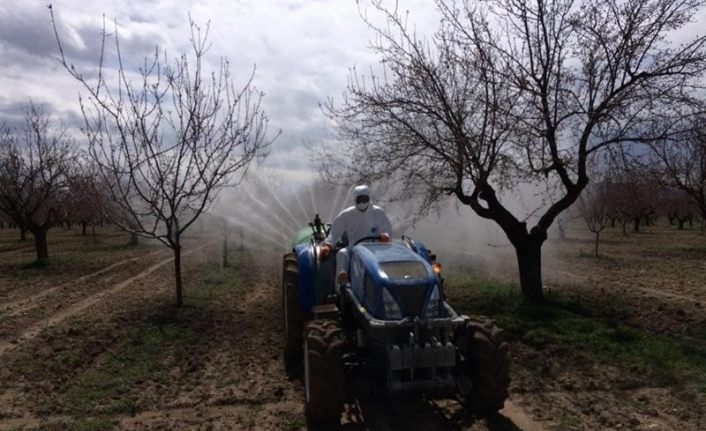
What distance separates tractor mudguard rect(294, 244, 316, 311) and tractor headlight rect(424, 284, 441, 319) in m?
2.25

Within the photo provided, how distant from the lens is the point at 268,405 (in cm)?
586

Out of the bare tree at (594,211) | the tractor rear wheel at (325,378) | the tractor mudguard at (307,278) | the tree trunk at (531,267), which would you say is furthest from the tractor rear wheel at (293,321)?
the bare tree at (594,211)

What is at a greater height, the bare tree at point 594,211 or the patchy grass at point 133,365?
the bare tree at point 594,211

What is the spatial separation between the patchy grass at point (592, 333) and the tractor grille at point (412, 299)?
10.8ft

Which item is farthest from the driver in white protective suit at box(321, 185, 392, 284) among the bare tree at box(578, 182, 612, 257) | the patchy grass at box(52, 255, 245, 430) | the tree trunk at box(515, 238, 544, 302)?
the bare tree at box(578, 182, 612, 257)

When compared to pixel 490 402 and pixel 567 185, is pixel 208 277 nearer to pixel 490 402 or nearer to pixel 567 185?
pixel 567 185

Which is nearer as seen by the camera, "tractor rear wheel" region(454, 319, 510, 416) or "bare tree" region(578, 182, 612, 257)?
"tractor rear wheel" region(454, 319, 510, 416)

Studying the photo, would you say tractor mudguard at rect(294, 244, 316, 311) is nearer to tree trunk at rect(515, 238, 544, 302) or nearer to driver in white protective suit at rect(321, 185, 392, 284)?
driver in white protective suit at rect(321, 185, 392, 284)

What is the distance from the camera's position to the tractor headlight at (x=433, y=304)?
16.7 ft

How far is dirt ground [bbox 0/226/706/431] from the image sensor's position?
5434mm

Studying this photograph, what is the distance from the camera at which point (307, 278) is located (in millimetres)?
7133

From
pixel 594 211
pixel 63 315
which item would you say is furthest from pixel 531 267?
pixel 594 211

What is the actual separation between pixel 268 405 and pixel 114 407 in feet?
5.08

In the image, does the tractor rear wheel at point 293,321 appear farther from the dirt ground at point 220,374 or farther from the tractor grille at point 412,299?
the tractor grille at point 412,299
